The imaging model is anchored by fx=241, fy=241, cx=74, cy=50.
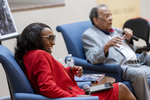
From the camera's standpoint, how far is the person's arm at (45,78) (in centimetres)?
154

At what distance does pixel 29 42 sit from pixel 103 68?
1.16m

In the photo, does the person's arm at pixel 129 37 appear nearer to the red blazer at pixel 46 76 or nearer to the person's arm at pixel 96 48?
the person's arm at pixel 96 48

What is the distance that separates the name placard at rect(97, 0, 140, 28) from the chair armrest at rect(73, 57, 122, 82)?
2071 mm

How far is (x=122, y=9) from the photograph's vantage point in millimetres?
4828

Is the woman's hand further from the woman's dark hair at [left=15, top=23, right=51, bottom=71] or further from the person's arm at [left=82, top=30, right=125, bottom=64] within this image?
the person's arm at [left=82, top=30, right=125, bottom=64]

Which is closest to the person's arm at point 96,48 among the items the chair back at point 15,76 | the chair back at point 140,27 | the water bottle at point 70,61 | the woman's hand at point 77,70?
the water bottle at point 70,61

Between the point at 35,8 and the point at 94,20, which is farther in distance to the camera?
the point at 35,8

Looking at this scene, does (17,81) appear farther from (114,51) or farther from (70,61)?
(114,51)

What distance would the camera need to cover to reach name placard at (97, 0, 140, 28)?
184 inches

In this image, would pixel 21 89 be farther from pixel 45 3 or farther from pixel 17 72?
pixel 45 3

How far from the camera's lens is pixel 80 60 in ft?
9.36

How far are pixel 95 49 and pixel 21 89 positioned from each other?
1339mm

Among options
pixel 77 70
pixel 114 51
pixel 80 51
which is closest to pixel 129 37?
pixel 114 51

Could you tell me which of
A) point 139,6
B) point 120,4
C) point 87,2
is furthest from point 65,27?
point 139,6
